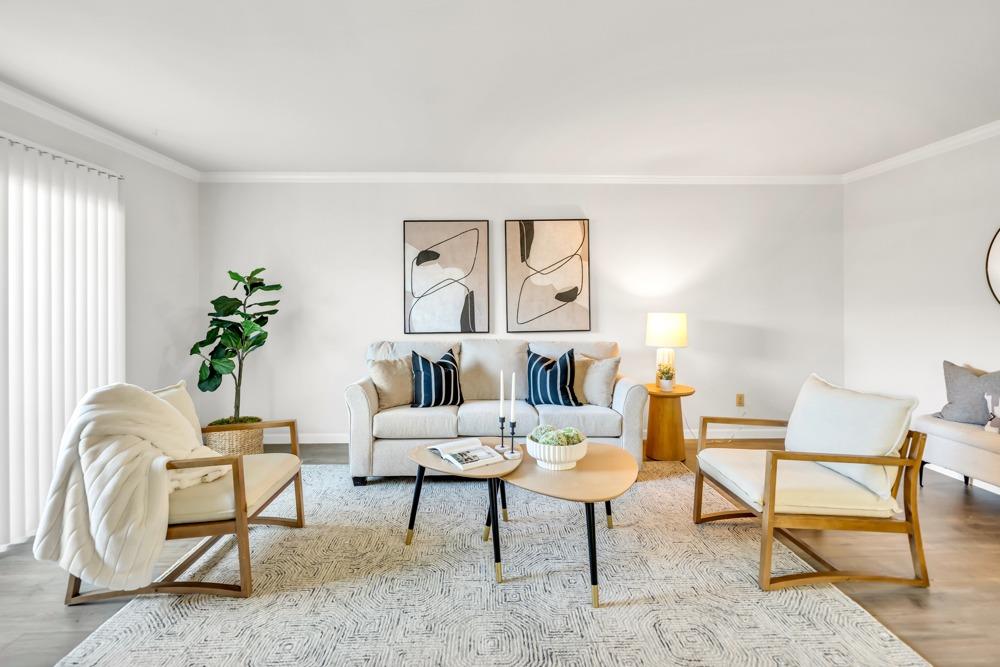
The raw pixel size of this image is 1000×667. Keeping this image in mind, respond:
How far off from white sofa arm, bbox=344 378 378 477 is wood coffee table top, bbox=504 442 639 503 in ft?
4.32

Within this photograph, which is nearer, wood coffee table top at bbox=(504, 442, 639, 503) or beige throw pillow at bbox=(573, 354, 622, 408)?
wood coffee table top at bbox=(504, 442, 639, 503)

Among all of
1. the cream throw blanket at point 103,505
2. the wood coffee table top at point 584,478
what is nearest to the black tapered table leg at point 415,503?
the wood coffee table top at point 584,478

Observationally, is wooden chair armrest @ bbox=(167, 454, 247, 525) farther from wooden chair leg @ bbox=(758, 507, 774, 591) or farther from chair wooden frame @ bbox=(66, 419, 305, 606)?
wooden chair leg @ bbox=(758, 507, 774, 591)

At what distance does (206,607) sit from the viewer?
1982 millimetres

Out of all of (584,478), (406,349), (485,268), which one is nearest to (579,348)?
(485,268)

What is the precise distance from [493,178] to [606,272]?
54.2 inches

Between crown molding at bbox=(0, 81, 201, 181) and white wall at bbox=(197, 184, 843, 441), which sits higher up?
crown molding at bbox=(0, 81, 201, 181)

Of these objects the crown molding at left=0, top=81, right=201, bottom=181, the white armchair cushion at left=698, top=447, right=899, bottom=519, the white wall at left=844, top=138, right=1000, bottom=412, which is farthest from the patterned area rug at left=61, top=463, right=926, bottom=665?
the crown molding at left=0, top=81, right=201, bottom=181

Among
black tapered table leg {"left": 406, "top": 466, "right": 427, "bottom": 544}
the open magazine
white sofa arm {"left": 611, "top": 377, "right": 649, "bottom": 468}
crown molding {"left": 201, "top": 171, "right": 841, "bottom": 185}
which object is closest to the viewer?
the open magazine

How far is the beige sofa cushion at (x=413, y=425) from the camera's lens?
3.32 meters

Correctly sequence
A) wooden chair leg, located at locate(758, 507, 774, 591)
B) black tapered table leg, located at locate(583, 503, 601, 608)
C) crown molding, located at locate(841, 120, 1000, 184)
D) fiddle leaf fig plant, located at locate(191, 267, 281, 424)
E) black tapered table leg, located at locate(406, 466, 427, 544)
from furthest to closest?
fiddle leaf fig plant, located at locate(191, 267, 281, 424) < crown molding, located at locate(841, 120, 1000, 184) < black tapered table leg, located at locate(406, 466, 427, 544) < wooden chair leg, located at locate(758, 507, 774, 591) < black tapered table leg, located at locate(583, 503, 601, 608)

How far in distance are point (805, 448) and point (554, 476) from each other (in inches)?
51.9

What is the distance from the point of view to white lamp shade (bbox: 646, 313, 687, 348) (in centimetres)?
387

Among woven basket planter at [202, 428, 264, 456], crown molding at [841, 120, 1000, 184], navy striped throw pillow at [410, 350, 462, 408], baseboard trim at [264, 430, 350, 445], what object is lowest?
baseboard trim at [264, 430, 350, 445]
